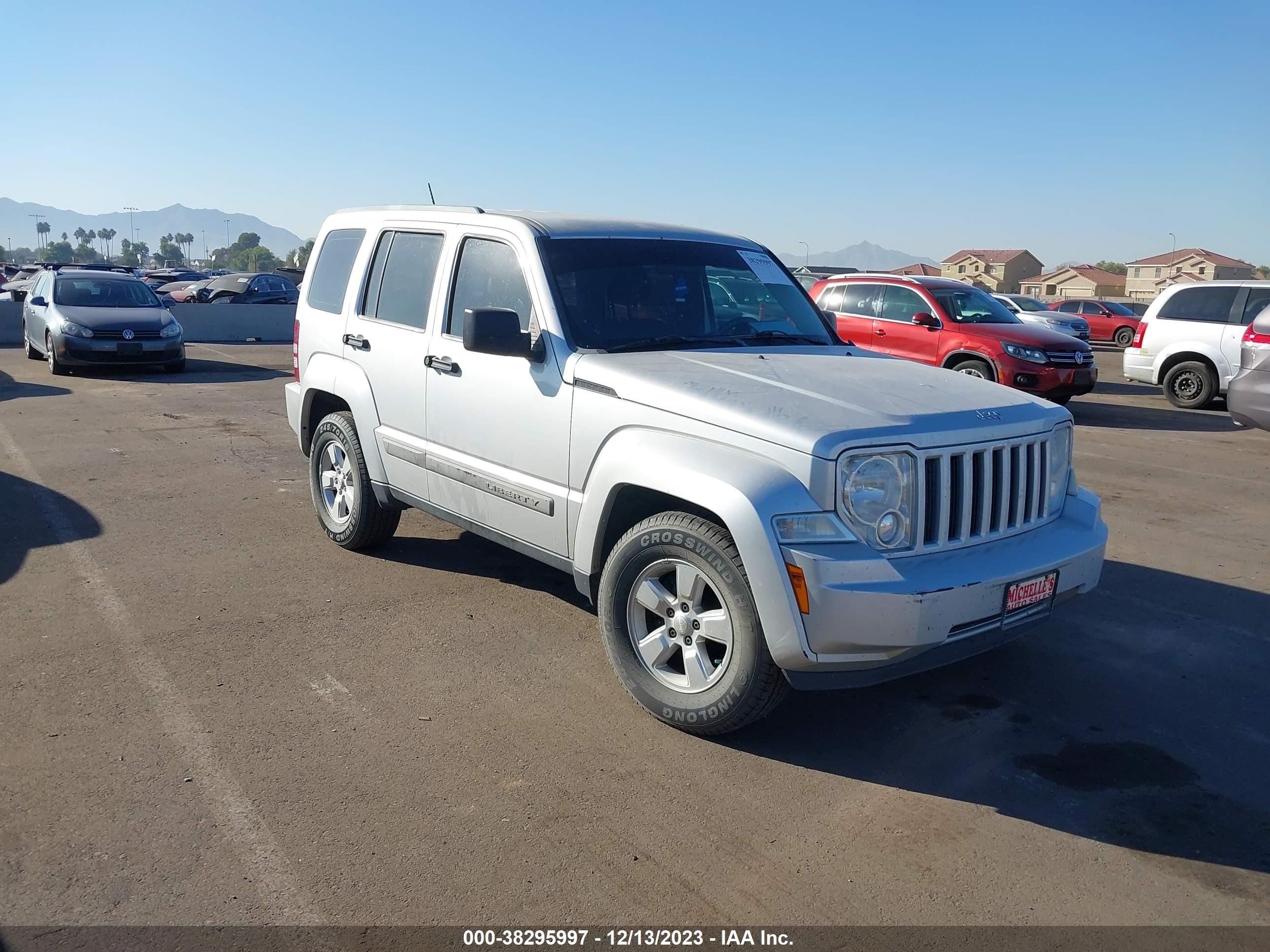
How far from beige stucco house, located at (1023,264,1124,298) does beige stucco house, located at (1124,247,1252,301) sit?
4.42 feet

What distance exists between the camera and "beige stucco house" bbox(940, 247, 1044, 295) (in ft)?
335

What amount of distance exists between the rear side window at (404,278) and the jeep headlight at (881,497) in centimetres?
276

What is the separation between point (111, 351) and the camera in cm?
1557

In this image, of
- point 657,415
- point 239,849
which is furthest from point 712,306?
point 239,849

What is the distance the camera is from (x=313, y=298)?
6750 mm

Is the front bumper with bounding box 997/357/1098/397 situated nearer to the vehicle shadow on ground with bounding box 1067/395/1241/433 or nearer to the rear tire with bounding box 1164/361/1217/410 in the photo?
the vehicle shadow on ground with bounding box 1067/395/1241/433

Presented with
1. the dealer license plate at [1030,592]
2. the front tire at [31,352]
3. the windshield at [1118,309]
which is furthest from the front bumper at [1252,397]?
the windshield at [1118,309]

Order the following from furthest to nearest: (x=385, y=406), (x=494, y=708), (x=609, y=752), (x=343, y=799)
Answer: (x=385, y=406) < (x=494, y=708) < (x=609, y=752) < (x=343, y=799)

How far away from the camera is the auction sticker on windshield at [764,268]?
5750 mm

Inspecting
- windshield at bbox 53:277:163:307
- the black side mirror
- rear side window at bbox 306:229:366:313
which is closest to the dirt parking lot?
the black side mirror

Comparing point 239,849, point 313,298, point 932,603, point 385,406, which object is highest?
point 313,298

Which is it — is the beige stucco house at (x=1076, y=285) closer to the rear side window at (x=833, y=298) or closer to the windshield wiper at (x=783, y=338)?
the rear side window at (x=833, y=298)

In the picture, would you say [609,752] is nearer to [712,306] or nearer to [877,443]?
[877,443]

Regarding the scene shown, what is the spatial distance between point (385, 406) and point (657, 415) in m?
2.23
